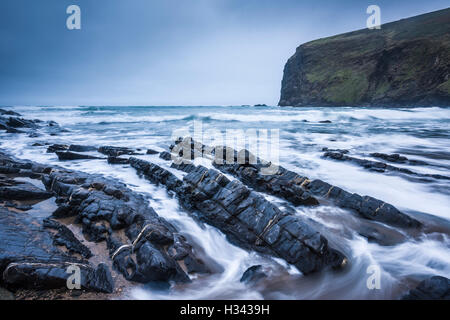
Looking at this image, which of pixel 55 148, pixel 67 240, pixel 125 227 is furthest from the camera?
pixel 55 148

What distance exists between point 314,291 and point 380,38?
80177 mm

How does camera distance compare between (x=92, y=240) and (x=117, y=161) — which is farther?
(x=117, y=161)

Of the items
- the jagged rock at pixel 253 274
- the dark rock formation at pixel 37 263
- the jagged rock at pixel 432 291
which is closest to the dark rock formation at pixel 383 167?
the jagged rock at pixel 432 291

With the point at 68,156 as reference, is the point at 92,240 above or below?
below

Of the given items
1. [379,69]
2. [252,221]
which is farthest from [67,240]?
[379,69]

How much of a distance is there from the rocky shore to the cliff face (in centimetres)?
5251

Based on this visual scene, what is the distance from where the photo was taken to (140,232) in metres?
3.64

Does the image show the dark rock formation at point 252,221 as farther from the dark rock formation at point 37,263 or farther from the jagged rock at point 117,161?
the jagged rock at point 117,161

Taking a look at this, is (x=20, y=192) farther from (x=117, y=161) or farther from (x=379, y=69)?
(x=379, y=69)

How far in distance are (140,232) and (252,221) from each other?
2.08 meters

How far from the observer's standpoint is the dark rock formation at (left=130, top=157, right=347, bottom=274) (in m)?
3.50

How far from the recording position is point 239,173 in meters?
6.92

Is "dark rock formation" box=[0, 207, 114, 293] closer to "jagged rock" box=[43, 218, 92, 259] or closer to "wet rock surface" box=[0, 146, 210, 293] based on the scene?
"wet rock surface" box=[0, 146, 210, 293]

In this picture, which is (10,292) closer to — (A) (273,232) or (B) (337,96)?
(A) (273,232)
